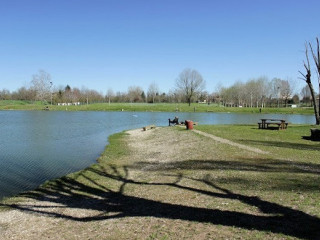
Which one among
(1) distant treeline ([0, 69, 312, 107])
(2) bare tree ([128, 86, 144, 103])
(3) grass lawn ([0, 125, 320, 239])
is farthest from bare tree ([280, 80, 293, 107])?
(3) grass lawn ([0, 125, 320, 239])

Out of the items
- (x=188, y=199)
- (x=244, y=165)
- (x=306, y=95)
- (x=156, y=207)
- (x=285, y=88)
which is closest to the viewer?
(x=156, y=207)

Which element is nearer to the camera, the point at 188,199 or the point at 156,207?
the point at 156,207

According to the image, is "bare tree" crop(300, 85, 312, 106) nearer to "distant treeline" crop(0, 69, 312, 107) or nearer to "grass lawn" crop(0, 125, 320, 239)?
"distant treeline" crop(0, 69, 312, 107)

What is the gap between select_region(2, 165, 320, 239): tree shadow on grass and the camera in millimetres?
7273

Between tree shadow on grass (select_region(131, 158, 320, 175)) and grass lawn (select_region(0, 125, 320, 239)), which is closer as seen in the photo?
grass lawn (select_region(0, 125, 320, 239))

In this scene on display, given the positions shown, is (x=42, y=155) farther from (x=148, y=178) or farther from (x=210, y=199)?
(x=210, y=199)

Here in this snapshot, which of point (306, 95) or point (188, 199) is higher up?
point (306, 95)

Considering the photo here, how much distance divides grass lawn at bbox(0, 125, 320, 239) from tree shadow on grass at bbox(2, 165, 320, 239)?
0.02 metres

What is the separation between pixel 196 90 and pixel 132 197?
11313 centimetres

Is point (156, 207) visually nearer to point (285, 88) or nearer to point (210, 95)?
point (285, 88)

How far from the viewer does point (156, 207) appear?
9250mm

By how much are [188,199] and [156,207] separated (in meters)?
1.12

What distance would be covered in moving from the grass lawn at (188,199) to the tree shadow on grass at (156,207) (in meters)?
0.02

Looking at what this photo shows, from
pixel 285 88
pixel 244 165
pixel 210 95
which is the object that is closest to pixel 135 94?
pixel 210 95
